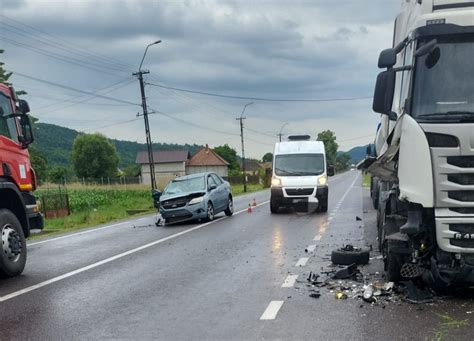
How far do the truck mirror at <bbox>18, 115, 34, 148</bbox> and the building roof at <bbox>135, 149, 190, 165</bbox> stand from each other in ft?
365

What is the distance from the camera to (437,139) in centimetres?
565

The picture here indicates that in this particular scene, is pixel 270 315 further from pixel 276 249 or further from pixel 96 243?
pixel 96 243

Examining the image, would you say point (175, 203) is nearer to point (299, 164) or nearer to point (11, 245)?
point (299, 164)

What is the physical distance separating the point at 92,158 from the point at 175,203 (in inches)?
4413

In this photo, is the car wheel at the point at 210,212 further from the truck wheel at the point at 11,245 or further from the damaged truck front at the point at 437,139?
the damaged truck front at the point at 437,139

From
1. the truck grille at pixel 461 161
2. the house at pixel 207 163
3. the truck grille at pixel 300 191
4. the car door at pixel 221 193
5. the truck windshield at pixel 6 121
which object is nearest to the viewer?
the truck grille at pixel 461 161

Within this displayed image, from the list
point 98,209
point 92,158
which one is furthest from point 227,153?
point 98,209

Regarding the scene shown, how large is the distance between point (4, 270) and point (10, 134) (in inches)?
92.9

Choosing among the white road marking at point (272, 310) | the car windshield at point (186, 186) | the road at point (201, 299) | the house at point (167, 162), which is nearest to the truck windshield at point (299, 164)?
the car windshield at point (186, 186)

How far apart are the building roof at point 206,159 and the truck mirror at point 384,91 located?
11203cm

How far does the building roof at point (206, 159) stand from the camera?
11869 centimetres

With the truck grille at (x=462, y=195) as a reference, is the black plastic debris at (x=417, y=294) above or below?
below

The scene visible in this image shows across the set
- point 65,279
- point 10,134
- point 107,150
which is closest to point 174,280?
point 65,279

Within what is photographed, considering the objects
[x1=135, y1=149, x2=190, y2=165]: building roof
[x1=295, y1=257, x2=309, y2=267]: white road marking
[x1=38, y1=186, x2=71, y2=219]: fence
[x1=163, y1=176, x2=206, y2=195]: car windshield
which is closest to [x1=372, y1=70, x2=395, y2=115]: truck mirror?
[x1=295, y1=257, x2=309, y2=267]: white road marking
